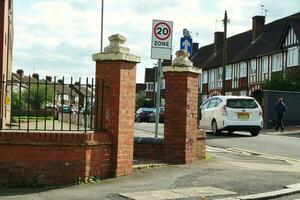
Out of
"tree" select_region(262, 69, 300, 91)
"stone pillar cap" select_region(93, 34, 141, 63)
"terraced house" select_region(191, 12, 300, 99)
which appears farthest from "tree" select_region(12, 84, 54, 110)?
"terraced house" select_region(191, 12, 300, 99)

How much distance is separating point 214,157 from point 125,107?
4108mm

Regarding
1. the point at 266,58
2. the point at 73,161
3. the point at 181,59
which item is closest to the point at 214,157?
the point at 181,59

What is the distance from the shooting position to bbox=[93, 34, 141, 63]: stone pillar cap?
9.69 metres

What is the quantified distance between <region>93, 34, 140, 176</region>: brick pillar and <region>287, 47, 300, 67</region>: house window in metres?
41.5

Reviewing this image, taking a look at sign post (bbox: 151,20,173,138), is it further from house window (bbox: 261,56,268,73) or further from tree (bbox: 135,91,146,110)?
tree (bbox: 135,91,146,110)

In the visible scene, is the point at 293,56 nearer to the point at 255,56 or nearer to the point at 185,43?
the point at 255,56

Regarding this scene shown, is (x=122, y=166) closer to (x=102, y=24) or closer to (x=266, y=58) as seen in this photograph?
(x=102, y=24)

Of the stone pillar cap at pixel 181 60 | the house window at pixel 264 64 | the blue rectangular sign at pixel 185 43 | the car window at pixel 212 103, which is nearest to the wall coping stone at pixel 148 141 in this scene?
the stone pillar cap at pixel 181 60

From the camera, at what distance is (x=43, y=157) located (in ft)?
29.5

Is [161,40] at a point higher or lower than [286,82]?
lower

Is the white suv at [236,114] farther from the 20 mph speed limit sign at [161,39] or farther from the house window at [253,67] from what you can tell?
the house window at [253,67]

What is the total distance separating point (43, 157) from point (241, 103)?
13.7 metres

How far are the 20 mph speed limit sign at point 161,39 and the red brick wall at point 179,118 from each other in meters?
0.91

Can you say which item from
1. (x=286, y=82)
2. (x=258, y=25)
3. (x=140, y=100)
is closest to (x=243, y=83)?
(x=258, y=25)
